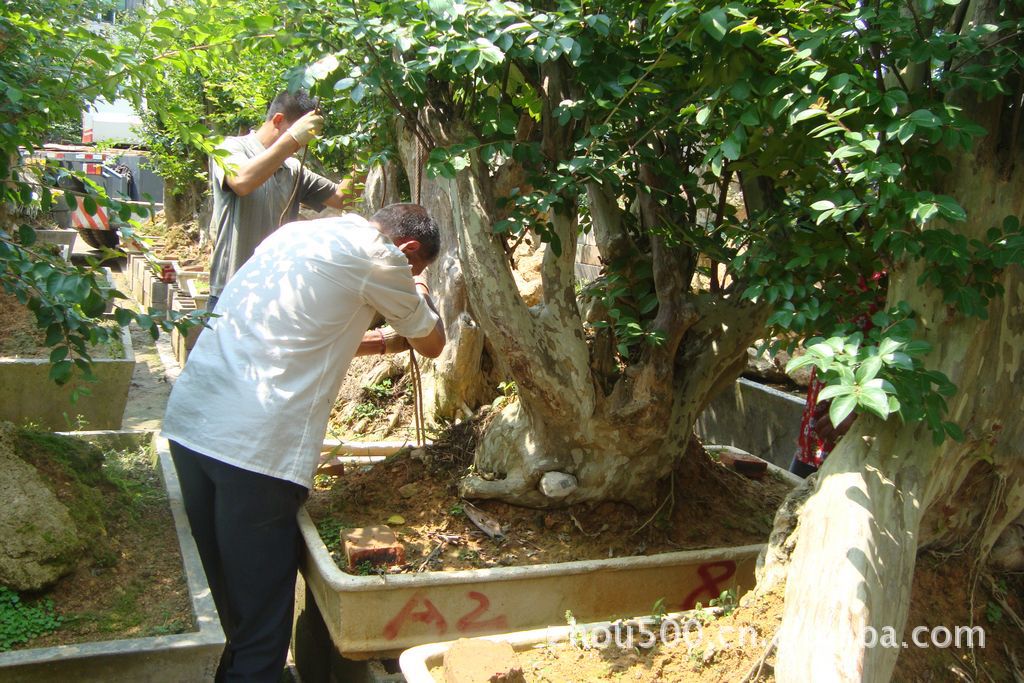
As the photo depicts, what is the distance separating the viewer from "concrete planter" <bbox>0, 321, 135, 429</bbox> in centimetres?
449

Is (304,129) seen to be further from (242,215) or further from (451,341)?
(451,341)

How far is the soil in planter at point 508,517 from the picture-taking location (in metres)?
3.26

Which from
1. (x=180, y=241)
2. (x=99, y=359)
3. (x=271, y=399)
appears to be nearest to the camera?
(x=271, y=399)

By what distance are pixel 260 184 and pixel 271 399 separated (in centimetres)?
132

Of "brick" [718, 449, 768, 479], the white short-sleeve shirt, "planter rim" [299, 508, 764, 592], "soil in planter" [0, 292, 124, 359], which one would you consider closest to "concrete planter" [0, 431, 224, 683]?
"planter rim" [299, 508, 764, 592]

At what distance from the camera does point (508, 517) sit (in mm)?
3414

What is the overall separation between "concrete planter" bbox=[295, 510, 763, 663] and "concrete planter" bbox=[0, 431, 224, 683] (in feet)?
1.33

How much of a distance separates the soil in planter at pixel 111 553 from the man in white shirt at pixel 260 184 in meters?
0.98

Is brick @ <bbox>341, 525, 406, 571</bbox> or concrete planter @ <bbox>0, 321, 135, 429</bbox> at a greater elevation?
brick @ <bbox>341, 525, 406, 571</bbox>

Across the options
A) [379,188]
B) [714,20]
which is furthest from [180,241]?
[714,20]

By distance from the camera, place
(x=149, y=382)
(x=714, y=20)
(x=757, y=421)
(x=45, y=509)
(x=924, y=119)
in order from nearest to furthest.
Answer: (x=924, y=119), (x=714, y=20), (x=45, y=509), (x=757, y=421), (x=149, y=382)

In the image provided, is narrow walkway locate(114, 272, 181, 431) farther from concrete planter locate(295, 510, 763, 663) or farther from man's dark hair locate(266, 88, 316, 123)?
concrete planter locate(295, 510, 763, 663)

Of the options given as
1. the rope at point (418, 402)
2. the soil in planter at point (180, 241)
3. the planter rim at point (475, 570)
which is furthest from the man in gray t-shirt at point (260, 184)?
the soil in planter at point (180, 241)

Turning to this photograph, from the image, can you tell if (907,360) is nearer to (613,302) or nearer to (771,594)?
(771,594)
